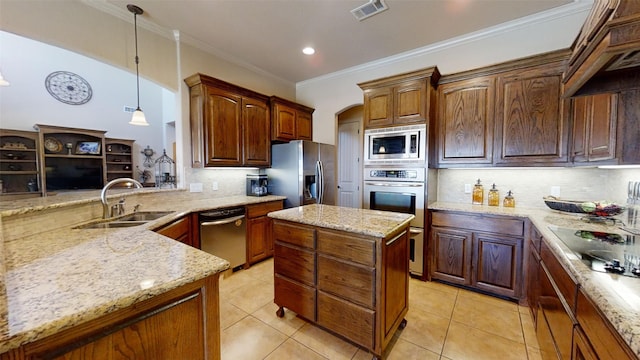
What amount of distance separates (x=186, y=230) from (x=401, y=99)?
9.09 ft

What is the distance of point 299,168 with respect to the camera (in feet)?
→ 11.3

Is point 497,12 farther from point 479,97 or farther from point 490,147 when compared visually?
point 490,147

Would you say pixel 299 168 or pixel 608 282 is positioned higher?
pixel 299 168

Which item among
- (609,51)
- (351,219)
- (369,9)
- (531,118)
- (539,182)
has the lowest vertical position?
(351,219)

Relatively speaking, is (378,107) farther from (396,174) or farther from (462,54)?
(462,54)

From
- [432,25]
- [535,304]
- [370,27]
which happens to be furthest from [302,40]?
[535,304]

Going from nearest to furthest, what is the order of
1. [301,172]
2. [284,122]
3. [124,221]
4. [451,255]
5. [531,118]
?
[124,221], [531,118], [451,255], [301,172], [284,122]

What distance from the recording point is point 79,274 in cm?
92

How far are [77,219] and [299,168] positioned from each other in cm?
229

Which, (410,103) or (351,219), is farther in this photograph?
(410,103)

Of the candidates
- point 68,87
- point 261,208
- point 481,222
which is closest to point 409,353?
point 481,222

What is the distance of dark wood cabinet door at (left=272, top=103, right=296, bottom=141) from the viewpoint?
3.75 m

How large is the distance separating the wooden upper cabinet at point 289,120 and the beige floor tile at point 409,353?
2.99m

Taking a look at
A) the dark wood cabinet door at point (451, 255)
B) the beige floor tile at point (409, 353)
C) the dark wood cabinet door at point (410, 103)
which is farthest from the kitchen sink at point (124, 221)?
the dark wood cabinet door at point (451, 255)
